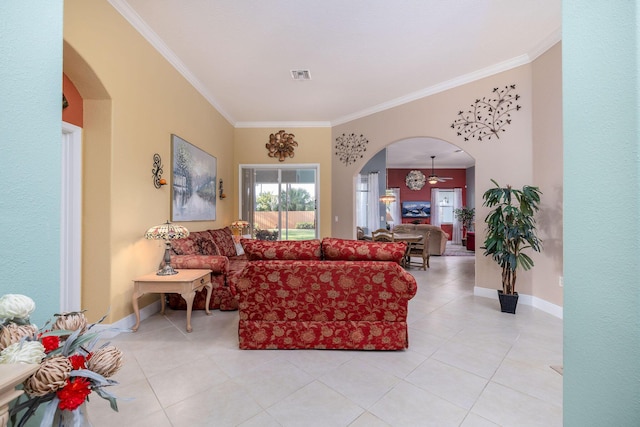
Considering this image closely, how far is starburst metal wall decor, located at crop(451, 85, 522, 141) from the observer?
359 centimetres

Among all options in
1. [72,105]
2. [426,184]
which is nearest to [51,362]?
[72,105]

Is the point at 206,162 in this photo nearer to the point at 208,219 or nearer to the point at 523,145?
the point at 208,219

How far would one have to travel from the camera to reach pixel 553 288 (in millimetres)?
3135

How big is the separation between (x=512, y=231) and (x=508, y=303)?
34.9 inches

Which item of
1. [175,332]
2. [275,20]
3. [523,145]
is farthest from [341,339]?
[523,145]

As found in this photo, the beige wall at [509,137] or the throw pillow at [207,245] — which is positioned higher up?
the beige wall at [509,137]

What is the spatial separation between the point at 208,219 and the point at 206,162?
0.98 m

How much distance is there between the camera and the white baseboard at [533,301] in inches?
120

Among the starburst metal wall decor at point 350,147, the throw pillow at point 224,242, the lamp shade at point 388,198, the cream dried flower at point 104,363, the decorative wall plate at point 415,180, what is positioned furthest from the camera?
the decorative wall plate at point 415,180

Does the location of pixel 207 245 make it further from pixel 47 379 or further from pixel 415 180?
pixel 415 180

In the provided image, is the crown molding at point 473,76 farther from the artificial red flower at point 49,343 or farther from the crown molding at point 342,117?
the artificial red flower at point 49,343

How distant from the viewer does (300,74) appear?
3.85 metres

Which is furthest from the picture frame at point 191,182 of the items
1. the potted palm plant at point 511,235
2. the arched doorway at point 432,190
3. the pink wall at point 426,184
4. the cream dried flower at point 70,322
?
the pink wall at point 426,184

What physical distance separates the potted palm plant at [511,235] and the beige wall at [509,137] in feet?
1.00
